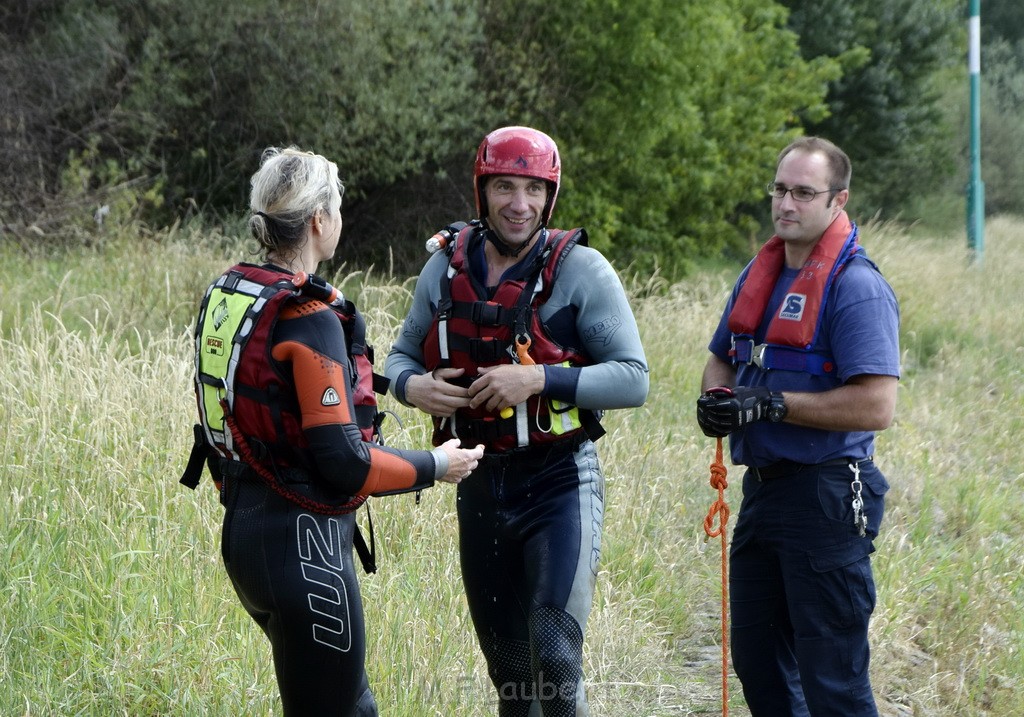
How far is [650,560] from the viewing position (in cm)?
570

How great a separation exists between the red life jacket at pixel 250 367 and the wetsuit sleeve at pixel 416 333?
839 mm

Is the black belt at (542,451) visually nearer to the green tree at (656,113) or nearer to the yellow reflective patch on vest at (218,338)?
the yellow reflective patch on vest at (218,338)

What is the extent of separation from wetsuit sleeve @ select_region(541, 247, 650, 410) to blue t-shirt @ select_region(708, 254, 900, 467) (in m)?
0.41

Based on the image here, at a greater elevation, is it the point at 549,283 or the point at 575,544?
the point at 549,283

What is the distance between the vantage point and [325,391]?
9.51 feet

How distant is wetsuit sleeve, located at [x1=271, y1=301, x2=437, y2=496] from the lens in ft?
9.50

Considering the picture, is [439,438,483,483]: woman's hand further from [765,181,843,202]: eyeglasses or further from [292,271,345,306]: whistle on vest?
[765,181,843,202]: eyeglasses

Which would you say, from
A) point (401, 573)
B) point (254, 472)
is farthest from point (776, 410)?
point (401, 573)

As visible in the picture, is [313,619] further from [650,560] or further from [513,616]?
[650,560]

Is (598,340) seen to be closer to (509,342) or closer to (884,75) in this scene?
(509,342)

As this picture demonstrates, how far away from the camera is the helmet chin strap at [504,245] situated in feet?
12.5

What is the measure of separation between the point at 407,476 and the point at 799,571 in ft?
4.25

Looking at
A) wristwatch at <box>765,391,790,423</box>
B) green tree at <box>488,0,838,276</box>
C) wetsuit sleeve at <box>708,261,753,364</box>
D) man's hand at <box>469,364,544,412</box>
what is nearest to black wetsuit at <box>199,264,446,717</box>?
man's hand at <box>469,364,544,412</box>

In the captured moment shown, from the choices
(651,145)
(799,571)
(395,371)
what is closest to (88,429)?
(395,371)
